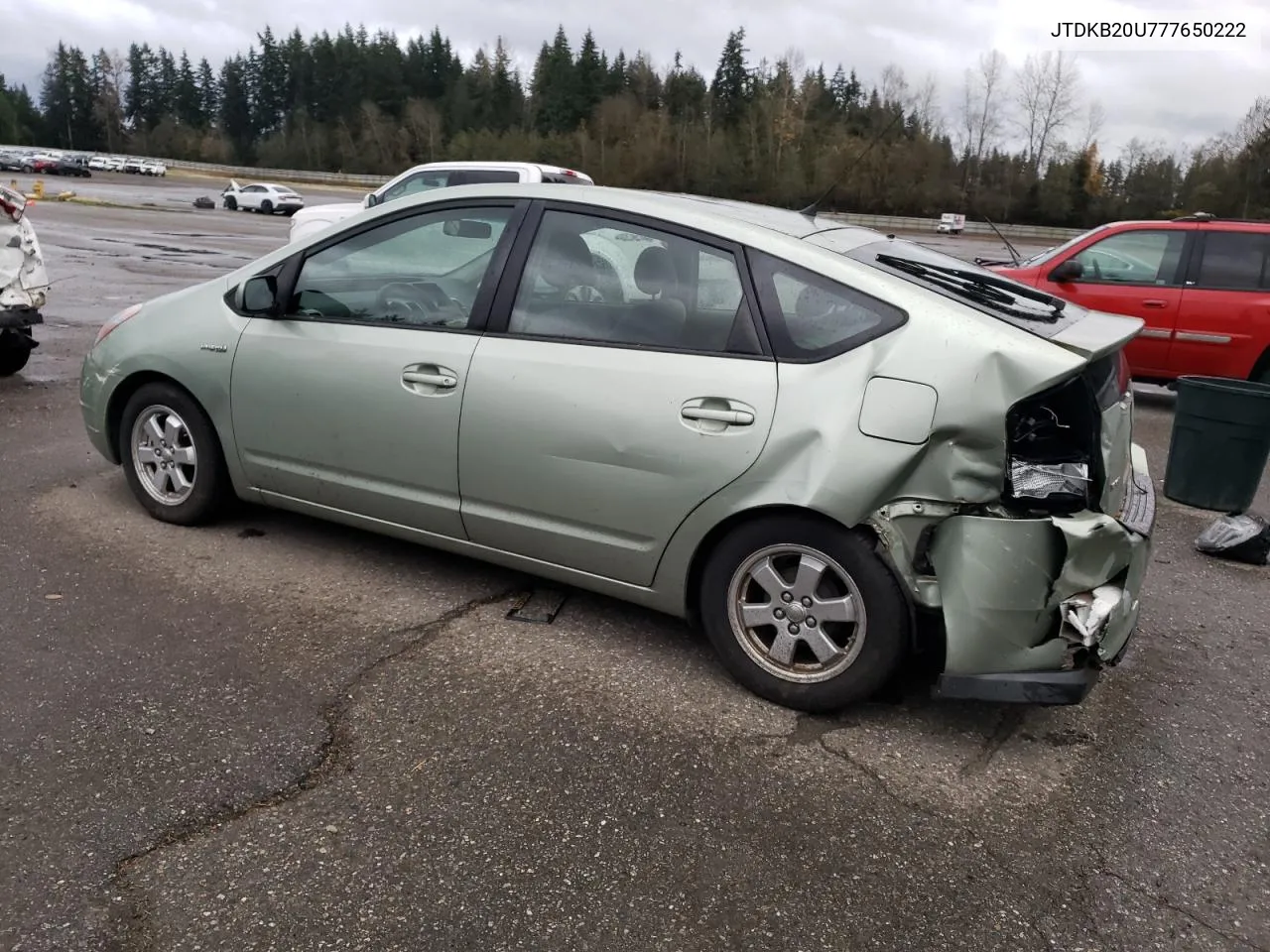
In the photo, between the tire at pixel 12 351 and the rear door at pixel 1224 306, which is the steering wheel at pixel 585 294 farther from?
the rear door at pixel 1224 306

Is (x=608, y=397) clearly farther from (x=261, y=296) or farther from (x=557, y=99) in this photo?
(x=557, y=99)

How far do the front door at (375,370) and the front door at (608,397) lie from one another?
5.9 inches

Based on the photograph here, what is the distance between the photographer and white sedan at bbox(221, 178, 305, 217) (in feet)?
145

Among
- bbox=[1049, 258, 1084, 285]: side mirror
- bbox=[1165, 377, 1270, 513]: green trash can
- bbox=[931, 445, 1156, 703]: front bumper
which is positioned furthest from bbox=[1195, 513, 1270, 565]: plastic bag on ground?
bbox=[1049, 258, 1084, 285]: side mirror

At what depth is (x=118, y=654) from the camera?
362 centimetres

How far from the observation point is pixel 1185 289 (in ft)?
29.1

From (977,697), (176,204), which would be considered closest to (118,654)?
(977,697)

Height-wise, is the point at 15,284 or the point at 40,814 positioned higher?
the point at 15,284

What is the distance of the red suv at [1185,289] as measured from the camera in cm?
866

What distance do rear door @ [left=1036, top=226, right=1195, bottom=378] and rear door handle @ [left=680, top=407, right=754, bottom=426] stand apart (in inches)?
256

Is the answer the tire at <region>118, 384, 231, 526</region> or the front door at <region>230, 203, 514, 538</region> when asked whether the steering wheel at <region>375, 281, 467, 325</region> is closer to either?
the front door at <region>230, 203, 514, 538</region>

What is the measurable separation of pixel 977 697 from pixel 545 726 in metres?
1.34

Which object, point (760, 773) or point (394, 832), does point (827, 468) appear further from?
point (394, 832)

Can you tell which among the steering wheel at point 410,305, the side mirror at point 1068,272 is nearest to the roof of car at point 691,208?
the steering wheel at point 410,305
